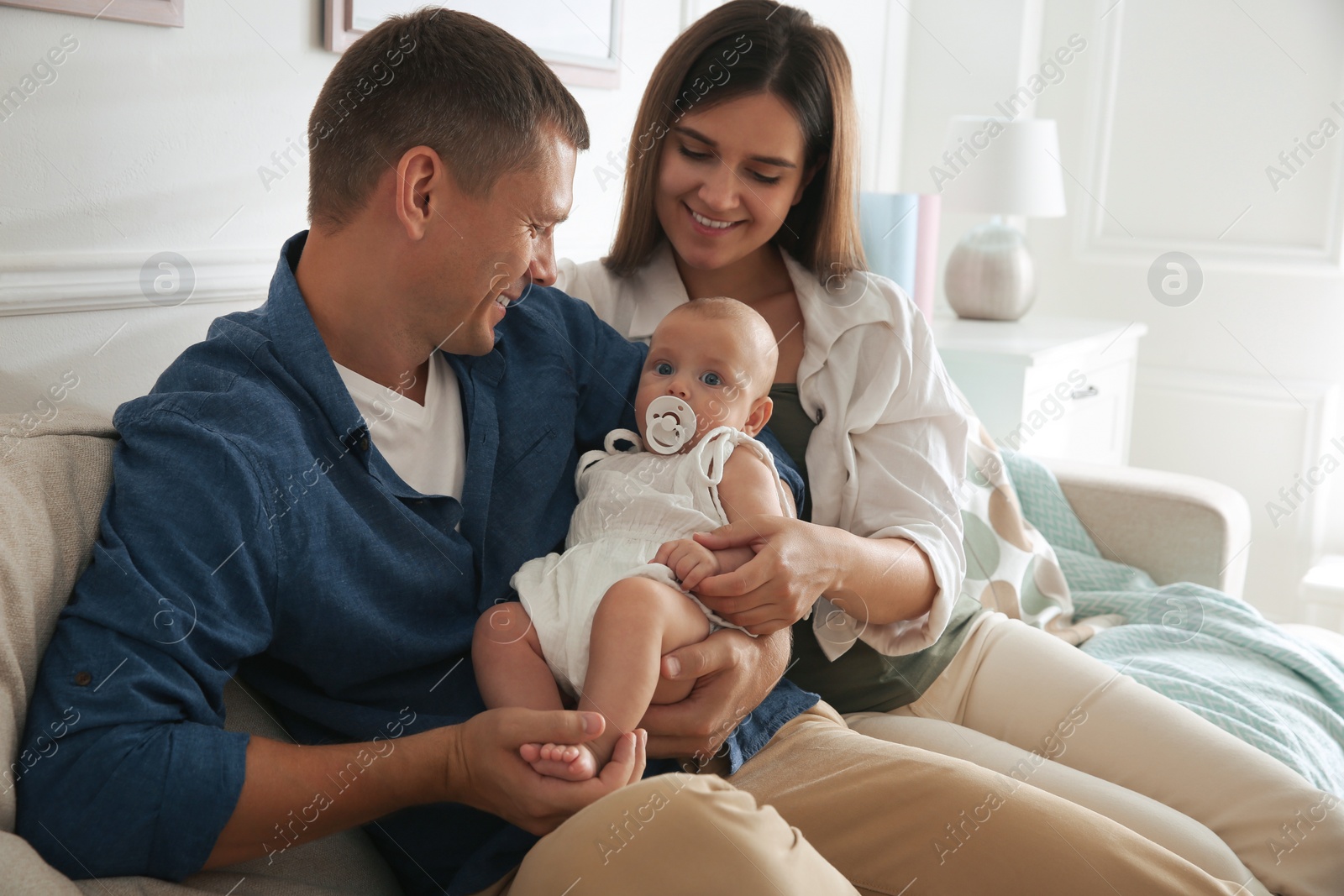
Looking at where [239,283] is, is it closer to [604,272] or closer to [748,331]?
[604,272]

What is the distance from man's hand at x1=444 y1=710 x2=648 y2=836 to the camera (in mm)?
984

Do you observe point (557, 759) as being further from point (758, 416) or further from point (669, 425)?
point (758, 416)

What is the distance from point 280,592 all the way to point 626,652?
0.34 metres

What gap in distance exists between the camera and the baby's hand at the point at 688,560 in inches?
45.7

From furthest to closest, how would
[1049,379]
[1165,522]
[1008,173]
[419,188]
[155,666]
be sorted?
[1008,173]
[1049,379]
[1165,522]
[419,188]
[155,666]

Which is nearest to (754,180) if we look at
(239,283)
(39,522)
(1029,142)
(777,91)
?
(777,91)

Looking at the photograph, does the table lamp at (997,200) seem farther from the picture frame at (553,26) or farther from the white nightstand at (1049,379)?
the picture frame at (553,26)

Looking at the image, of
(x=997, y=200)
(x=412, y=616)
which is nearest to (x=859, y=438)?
(x=412, y=616)

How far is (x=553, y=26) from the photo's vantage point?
2.04m

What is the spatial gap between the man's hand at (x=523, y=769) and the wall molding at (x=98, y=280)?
2.49 ft

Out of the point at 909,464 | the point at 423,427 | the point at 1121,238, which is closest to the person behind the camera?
the point at 423,427

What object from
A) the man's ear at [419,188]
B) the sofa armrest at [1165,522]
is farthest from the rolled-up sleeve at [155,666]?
the sofa armrest at [1165,522]

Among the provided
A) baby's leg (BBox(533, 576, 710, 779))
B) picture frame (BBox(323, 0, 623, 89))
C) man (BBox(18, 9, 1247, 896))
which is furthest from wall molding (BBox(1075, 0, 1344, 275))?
baby's leg (BBox(533, 576, 710, 779))

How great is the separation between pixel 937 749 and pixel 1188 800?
325 mm
